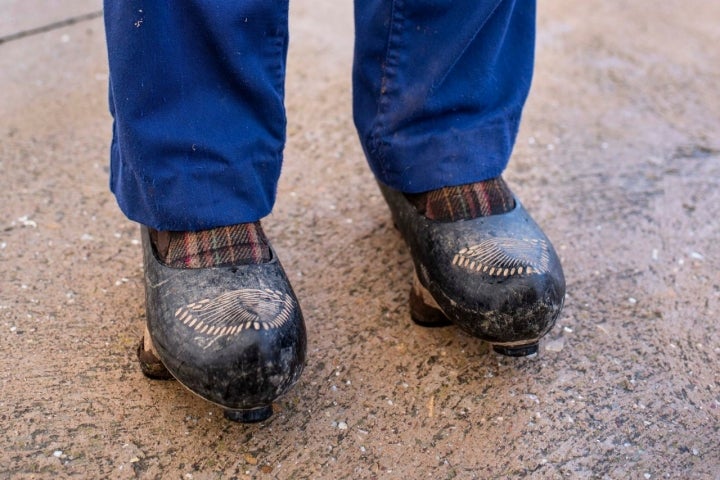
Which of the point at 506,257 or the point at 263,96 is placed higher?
the point at 263,96

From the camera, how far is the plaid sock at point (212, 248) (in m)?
1.00

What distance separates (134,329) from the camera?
1156 millimetres

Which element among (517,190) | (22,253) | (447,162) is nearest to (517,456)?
(447,162)

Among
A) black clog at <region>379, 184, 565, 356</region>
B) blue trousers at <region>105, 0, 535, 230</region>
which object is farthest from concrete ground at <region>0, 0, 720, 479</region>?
blue trousers at <region>105, 0, 535, 230</region>

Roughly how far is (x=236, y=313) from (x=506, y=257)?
0.38m

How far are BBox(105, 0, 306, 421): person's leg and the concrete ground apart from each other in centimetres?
10

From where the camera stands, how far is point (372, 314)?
123 cm

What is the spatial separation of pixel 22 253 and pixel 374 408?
2.26 feet

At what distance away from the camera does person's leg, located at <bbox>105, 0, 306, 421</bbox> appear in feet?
2.97

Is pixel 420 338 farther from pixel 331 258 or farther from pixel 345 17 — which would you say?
pixel 345 17

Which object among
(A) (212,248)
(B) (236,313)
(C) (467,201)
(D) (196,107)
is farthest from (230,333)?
(C) (467,201)

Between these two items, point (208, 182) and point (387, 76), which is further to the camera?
point (387, 76)

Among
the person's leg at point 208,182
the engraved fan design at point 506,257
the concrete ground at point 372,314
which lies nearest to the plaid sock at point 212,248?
the person's leg at point 208,182

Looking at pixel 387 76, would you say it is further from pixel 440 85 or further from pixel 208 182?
pixel 208 182
